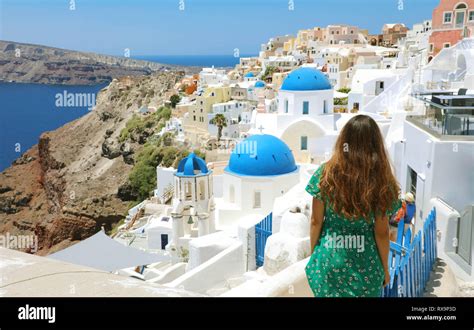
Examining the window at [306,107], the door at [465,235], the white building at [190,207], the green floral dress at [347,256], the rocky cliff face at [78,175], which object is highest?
the window at [306,107]

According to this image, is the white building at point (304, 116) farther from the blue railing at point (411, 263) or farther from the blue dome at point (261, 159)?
the blue railing at point (411, 263)

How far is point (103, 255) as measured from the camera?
9.35m

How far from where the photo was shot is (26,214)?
177 feet

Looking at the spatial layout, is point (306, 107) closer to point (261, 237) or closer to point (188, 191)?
point (188, 191)

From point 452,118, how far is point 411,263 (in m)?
3.30

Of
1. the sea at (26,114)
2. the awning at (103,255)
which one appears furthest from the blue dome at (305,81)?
the sea at (26,114)

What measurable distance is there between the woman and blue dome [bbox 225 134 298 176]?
11495mm

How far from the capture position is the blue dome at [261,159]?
46.6 ft

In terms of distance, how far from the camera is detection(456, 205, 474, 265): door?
18.3ft

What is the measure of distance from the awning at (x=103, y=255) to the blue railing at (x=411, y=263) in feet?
19.9

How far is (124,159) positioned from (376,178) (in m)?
54.7

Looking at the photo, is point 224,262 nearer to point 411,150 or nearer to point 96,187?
point 411,150
